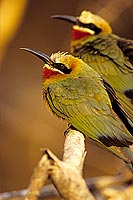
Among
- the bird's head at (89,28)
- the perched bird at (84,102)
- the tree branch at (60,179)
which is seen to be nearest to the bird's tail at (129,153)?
the perched bird at (84,102)

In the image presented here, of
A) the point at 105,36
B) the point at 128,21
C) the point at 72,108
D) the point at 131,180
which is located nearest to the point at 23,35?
the point at 128,21

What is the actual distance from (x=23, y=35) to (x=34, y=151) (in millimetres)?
1142

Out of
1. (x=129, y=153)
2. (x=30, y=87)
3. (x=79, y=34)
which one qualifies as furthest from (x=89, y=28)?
(x=30, y=87)

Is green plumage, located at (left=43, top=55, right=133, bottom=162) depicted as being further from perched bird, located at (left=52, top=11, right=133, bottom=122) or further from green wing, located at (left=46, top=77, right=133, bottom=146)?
perched bird, located at (left=52, top=11, right=133, bottom=122)

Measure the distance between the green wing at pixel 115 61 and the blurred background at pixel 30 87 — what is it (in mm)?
1250

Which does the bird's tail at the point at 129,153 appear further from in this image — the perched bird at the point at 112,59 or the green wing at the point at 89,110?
the perched bird at the point at 112,59

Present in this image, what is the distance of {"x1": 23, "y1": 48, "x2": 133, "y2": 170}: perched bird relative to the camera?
2.14 metres

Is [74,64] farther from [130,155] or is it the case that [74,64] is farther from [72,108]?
[130,155]

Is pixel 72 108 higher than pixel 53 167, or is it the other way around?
pixel 72 108

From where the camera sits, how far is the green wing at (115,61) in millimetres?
2682

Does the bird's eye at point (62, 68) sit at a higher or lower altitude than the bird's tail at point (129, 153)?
higher

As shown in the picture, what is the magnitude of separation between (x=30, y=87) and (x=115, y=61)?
7.05 ft

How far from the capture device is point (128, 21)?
470cm

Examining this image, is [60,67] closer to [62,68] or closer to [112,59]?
[62,68]
